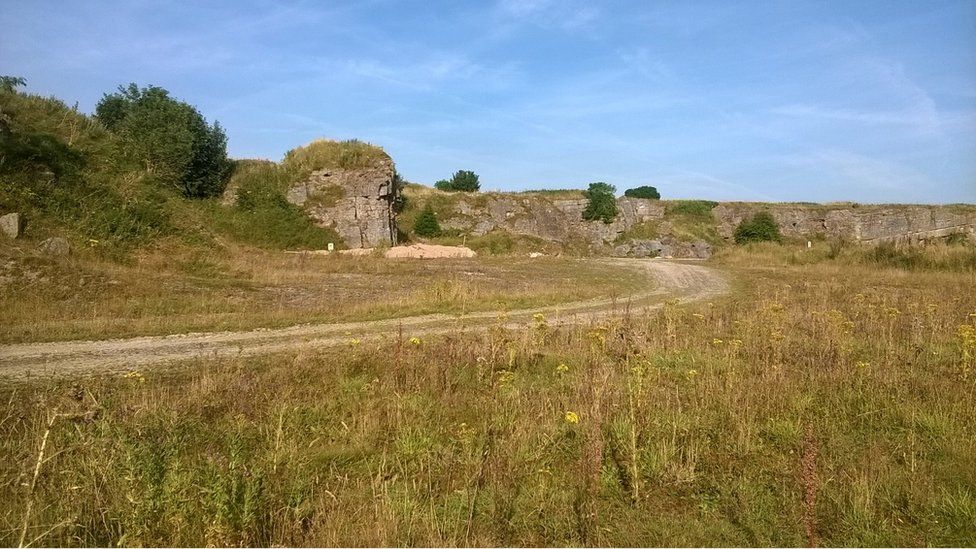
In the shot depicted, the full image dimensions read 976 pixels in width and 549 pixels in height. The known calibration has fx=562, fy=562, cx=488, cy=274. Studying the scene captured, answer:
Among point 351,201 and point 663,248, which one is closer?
point 351,201

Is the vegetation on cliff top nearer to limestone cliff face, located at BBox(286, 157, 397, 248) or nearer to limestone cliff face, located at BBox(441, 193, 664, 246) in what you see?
limestone cliff face, located at BBox(286, 157, 397, 248)

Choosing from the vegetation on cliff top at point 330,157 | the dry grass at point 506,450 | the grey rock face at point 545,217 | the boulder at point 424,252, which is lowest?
the dry grass at point 506,450

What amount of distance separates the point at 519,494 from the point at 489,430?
1103 millimetres

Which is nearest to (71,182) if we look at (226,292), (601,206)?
(226,292)

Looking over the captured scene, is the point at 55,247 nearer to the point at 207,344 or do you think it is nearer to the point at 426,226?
the point at 207,344

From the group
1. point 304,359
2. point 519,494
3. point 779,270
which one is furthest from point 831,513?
point 779,270

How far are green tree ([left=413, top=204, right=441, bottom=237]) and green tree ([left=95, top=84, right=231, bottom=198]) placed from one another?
14.7m

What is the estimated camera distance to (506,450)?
4.88m

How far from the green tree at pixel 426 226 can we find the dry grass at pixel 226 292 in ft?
66.6

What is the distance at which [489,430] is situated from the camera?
211 inches

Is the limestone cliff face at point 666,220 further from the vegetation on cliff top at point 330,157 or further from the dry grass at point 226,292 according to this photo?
the dry grass at point 226,292

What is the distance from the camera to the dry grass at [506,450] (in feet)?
12.1

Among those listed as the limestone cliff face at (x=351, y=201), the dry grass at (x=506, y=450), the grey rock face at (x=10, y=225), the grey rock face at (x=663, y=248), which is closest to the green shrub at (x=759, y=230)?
the grey rock face at (x=663, y=248)

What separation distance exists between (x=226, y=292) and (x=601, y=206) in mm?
42711
